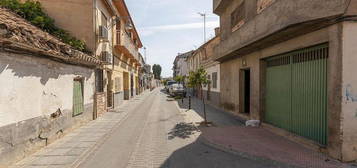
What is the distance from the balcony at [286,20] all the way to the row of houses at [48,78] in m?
6.89

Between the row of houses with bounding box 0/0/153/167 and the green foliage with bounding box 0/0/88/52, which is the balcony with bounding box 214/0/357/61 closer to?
the row of houses with bounding box 0/0/153/167

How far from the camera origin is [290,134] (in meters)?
6.63

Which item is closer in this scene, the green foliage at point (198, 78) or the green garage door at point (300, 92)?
the green garage door at point (300, 92)

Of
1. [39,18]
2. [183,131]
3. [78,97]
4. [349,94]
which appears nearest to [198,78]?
[183,131]

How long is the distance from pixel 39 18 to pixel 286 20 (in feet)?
33.5

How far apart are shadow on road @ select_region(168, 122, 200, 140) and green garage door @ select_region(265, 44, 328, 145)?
3187mm

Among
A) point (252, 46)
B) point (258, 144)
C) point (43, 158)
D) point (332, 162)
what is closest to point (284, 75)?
point (252, 46)

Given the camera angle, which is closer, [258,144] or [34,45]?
[34,45]

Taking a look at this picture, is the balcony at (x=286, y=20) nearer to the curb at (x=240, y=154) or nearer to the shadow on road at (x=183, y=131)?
the curb at (x=240, y=154)

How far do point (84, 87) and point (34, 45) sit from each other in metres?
4.05

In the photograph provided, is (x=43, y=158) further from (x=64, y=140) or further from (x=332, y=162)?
(x=332, y=162)

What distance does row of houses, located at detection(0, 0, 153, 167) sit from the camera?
4711mm

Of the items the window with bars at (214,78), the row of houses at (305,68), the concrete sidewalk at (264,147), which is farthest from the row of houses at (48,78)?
the window with bars at (214,78)

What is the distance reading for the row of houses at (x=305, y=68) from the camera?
4.59 metres
